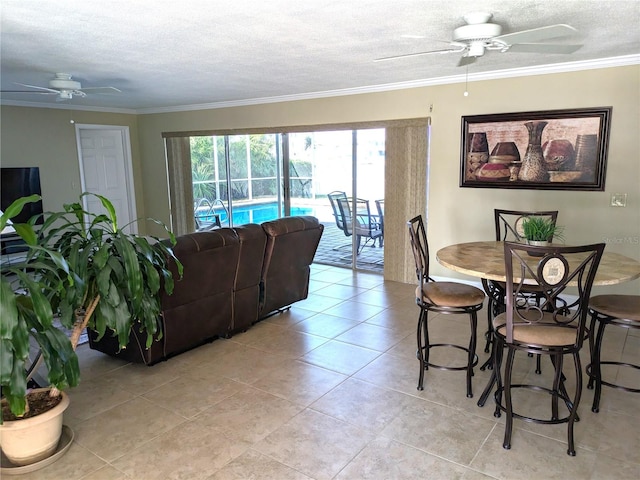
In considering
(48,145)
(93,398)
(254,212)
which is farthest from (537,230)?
(48,145)

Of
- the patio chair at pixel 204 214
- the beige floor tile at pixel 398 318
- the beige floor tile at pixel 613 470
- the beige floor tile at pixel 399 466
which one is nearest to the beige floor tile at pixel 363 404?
the beige floor tile at pixel 399 466

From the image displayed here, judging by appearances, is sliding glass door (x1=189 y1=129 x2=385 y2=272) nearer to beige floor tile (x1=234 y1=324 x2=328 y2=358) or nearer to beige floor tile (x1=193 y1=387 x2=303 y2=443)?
beige floor tile (x1=234 y1=324 x2=328 y2=358)

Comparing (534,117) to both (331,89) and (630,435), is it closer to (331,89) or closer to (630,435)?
(331,89)

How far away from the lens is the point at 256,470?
221cm

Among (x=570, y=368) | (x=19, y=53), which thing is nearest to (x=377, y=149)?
(x=570, y=368)

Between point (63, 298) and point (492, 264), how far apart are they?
2372 mm

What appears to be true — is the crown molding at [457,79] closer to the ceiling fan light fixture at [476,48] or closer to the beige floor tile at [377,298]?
the ceiling fan light fixture at [476,48]

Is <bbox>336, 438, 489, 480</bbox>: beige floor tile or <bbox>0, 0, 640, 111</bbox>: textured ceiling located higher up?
<bbox>0, 0, 640, 111</bbox>: textured ceiling

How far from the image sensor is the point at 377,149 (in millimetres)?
5801

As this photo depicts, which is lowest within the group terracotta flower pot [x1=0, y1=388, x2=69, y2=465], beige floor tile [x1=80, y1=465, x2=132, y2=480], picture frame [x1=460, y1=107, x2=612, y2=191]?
beige floor tile [x1=80, y1=465, x2=132, y2=480]

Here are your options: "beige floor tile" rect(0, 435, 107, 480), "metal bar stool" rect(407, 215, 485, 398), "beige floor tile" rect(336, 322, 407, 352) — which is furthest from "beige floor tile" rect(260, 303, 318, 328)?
"beige floor tile" rect(0, 435, 107, 480)

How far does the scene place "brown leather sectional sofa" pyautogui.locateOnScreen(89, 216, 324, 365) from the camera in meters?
3.27

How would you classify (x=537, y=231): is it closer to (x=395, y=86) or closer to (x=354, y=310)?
(x=354, y=310)

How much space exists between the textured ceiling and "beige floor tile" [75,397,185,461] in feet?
7.75
